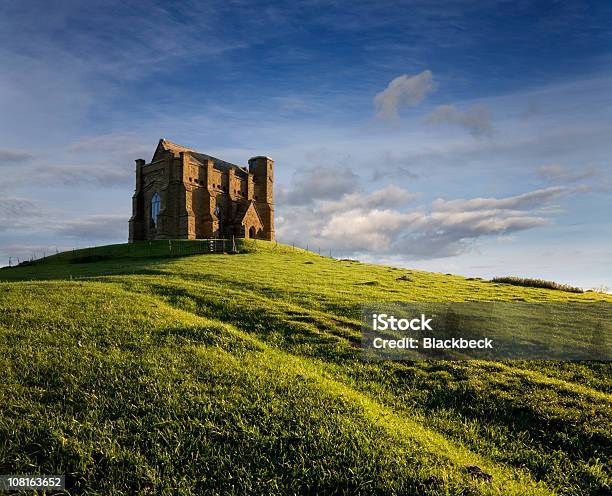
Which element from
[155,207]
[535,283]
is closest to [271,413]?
[535,283]

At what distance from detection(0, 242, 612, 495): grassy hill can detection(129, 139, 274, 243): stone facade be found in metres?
50.2

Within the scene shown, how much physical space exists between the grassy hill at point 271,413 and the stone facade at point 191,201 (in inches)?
1975

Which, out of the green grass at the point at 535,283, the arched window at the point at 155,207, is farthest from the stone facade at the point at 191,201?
the green grass at the point at 535,283

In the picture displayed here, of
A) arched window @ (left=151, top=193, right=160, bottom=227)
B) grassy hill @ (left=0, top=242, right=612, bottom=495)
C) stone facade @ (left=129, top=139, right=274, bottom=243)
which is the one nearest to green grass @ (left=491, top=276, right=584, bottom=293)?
grassy hill @ (left=0, top=242, right=612, bottom=495)

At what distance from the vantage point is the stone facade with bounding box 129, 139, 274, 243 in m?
63.4

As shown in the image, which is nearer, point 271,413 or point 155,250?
point 271,413

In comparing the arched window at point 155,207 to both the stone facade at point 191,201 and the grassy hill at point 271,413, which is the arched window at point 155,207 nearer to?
the stone facade at point 191,201

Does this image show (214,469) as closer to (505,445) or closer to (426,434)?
(426,434)

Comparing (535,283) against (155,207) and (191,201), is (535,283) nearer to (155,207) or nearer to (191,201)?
(191,201)

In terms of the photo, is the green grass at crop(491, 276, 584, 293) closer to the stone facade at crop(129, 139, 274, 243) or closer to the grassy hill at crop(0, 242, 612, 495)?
the grassy hill at crop(0, 242, 612, 495)

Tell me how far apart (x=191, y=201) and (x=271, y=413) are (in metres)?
60.3

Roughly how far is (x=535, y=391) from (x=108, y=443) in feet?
32.8

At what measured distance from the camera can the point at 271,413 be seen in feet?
25.9

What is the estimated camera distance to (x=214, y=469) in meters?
6.54
